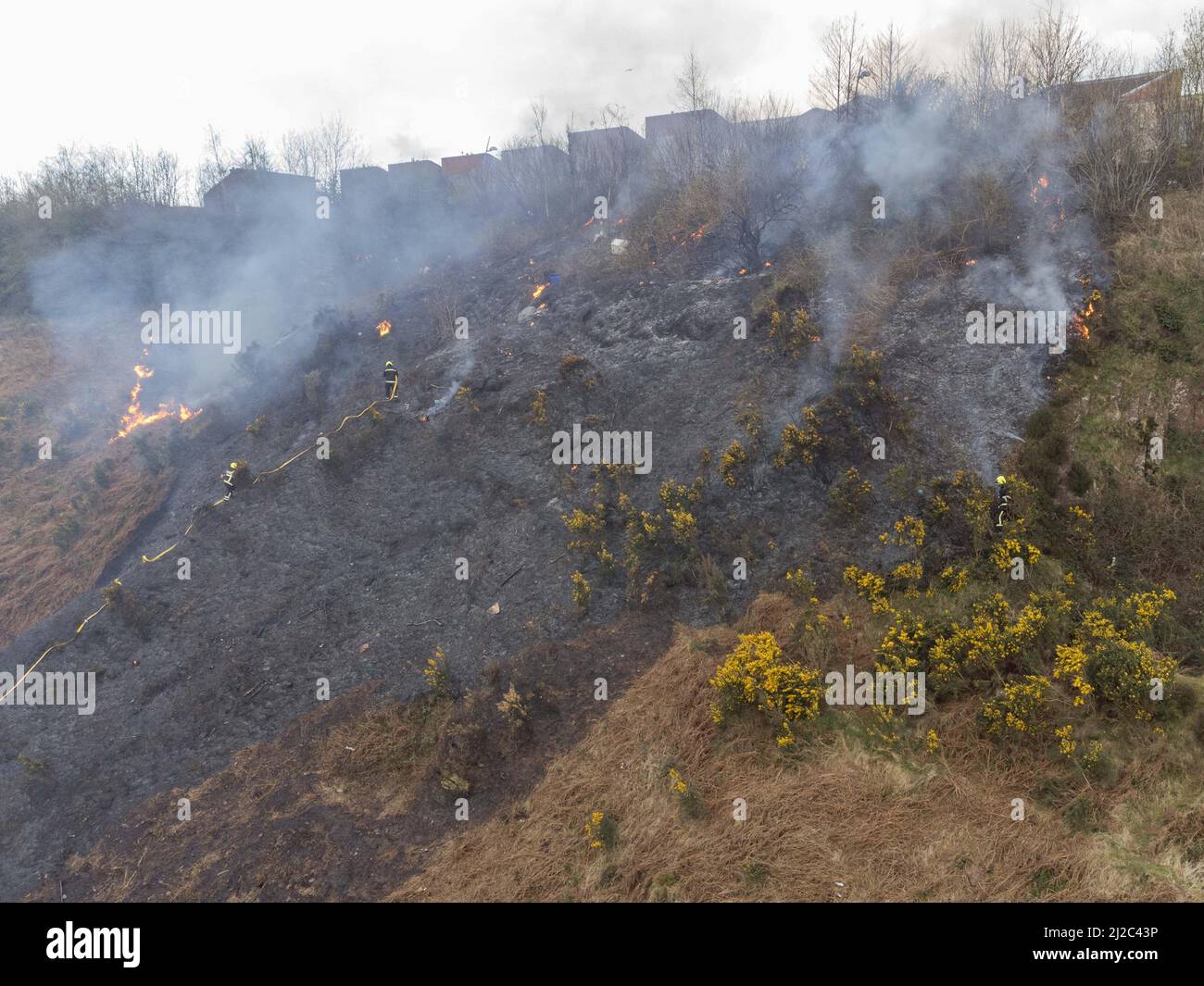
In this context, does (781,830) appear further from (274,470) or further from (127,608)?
(274,470)

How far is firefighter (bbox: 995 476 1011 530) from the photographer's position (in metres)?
8.60

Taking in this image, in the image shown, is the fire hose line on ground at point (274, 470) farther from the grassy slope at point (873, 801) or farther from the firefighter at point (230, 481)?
the grassy slope at point (873, 801)

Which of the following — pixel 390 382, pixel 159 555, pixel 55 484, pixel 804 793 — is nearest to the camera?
pixel 804 793

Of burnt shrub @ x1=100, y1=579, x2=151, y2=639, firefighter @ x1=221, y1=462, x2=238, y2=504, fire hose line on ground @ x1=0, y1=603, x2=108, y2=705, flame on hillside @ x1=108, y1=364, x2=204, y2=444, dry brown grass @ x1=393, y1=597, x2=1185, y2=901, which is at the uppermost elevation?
flame on hillside @ x1=108, y1=364, x2=204, y2=444

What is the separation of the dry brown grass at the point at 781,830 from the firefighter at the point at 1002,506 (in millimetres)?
2946

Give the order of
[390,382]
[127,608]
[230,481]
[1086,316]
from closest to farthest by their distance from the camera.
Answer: [127,608] < [1086,316] < [230,481] < [390,382]

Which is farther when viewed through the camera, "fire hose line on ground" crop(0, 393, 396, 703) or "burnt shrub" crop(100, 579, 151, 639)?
"burnt shrub" crop(100, 579, 151, 639)

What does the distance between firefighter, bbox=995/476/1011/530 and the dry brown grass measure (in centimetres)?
295

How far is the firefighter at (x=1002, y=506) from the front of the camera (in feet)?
28.2

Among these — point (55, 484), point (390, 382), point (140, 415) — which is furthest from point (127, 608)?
point (140, 415)

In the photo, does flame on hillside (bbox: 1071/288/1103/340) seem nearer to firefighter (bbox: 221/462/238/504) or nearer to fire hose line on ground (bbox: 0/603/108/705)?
firefighter (bbox: 221/462/238/504)

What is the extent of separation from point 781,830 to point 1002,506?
206 inches

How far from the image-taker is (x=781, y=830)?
5961 millimetres

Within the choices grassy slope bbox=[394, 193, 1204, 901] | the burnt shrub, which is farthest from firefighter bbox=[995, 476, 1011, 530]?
the burnt shrub
